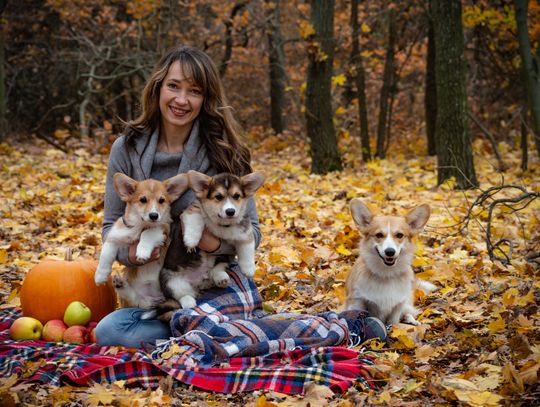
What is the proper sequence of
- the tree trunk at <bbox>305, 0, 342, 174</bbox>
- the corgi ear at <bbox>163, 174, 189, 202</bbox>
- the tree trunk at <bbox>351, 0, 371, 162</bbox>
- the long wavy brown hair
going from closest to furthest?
the corgi ear at <bbox>163, 174, 189, 202</bbox>
the long wavy brown hair
the tree trunk at <bbox>305, 0, 342, 174</bbox>
the tree trunk at <bbox>351, 0, 371, 162</bbox>

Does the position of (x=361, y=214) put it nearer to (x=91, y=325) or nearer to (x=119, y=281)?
(x=119, y=281)

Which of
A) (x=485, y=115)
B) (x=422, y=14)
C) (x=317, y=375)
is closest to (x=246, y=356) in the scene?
(x=317, y=375)

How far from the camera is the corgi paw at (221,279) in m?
4.02

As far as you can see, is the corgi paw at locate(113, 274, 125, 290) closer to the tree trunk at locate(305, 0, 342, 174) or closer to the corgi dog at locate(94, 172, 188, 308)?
the corgi dog at locate(94, 172, 188, 308)

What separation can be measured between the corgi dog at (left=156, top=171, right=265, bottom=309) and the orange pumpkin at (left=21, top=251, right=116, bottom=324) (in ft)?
1.96

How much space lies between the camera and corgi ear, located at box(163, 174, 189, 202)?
3.98 meters

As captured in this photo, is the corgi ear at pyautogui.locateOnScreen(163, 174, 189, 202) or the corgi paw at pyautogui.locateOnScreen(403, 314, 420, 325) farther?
the corgi paw at pyautogui.locateOnScreen(403, 314, 420, 325)

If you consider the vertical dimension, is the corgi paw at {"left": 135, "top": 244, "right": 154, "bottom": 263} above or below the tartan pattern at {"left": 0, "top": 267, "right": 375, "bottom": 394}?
above

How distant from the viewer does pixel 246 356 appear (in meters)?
3.49

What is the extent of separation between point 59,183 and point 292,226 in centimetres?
482

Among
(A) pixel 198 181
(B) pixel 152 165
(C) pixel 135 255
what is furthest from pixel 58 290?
(A) pixel 198 181

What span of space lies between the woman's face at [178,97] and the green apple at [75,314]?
55.5 inches

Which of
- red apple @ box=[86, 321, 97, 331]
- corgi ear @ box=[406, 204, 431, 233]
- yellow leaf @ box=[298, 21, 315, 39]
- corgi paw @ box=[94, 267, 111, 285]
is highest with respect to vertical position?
yellow leaf @ box=[298, 21, 315, 39]

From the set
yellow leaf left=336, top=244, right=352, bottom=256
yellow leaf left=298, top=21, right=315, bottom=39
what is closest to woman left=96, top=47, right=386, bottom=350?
yellow leaf left=336, top=244, right=352, bottom=256
